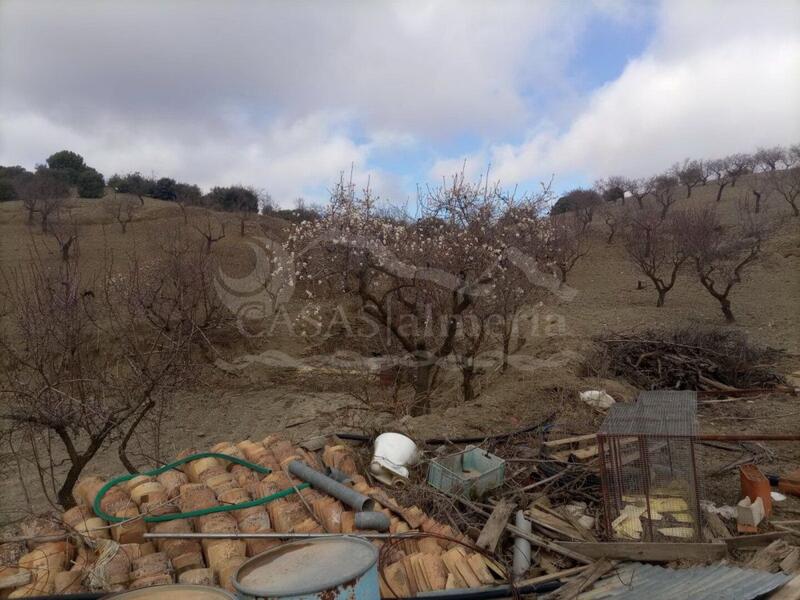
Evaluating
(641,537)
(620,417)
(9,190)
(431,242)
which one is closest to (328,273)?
(431,242)

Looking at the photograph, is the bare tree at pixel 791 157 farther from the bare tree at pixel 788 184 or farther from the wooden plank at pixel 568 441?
the wooden plank at pixel 568 441

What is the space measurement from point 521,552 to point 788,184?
33.6m

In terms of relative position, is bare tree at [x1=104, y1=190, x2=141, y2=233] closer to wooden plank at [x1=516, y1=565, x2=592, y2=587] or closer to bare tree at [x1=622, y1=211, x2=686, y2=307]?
bare tree at [x1=622, y1=211, x2=686, y2=307]

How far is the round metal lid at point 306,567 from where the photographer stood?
97.2 inches

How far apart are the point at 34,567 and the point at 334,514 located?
1768 mm

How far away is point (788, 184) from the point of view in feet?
97.8

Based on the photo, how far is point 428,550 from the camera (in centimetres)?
362

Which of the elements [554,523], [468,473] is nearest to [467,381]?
[468,473]

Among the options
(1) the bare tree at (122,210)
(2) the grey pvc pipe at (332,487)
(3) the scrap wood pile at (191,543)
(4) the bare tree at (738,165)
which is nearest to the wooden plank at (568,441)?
(3) the scrap wood pile at (191,543)

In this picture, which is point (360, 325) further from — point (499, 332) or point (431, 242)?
point (431, 242)

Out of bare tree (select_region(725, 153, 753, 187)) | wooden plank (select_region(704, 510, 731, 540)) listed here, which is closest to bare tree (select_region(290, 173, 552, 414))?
wooden plank (select_region(704, 510, 731, 540))

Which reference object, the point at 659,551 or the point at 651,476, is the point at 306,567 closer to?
the point at 659,551

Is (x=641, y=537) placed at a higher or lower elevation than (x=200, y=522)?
lower

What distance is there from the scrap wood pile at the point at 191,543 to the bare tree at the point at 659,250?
1662 cm
